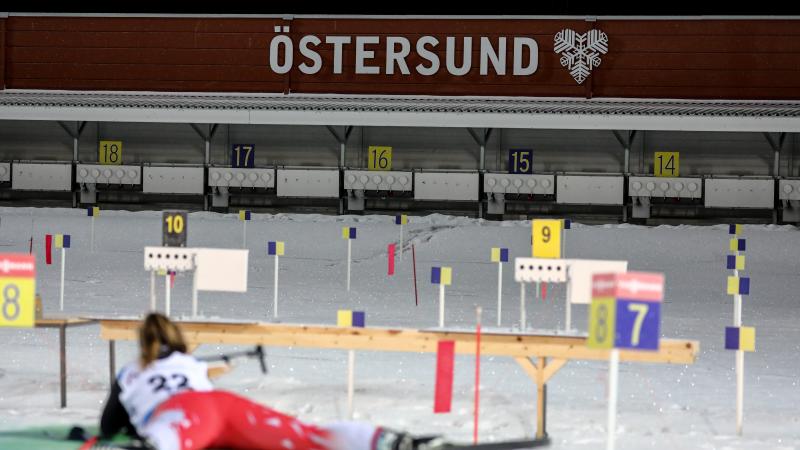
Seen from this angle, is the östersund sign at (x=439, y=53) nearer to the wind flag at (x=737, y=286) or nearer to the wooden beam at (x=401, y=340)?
the wind flag at (x=737, y=286)

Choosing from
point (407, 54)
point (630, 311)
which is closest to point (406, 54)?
point (407, 54)

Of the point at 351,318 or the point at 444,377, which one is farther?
the point at 351,318

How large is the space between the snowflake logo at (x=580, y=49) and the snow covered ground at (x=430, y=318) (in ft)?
10.2

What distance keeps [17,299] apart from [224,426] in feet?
6.35

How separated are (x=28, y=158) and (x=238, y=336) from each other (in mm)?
17290

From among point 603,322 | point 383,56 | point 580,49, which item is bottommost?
point 603,322

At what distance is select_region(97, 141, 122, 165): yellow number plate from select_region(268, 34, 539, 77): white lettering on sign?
10.6 feet

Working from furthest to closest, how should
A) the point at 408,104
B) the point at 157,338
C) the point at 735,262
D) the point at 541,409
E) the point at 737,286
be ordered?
the point at 408,104 → the point at 735,262 → the point at 737,286 → the point at 541,409 → the point at 157,338

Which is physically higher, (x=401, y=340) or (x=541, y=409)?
(x=401, y=340)

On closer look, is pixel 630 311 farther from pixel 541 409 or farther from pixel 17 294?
pixel 17 294

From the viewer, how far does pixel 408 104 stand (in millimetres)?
21812

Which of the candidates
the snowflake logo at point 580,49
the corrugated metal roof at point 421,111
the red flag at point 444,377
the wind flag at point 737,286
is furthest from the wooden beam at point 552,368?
the snowflake logo at point 580,49

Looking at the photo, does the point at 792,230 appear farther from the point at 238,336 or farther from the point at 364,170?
the point at 238,336

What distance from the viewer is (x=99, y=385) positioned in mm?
8406
